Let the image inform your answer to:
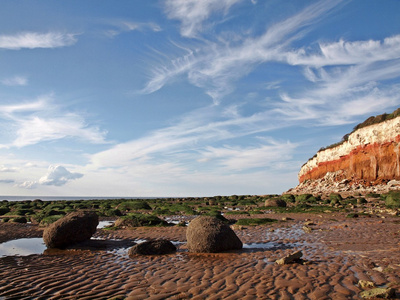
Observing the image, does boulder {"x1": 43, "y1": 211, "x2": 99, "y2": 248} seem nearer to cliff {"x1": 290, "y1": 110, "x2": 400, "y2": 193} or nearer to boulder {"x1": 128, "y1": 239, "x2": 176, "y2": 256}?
boulder {"x1": 128, "y1": 239, "x2": 176, "y2": 256}

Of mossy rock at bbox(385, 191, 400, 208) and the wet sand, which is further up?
mossy rock at bbox(385, 191, 400, 208)

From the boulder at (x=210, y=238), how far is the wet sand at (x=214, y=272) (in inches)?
14.9

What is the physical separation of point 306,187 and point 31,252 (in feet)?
219

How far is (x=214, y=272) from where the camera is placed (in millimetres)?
8672

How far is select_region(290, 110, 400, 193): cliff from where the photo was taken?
46.1 meters

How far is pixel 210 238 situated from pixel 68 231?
655cm

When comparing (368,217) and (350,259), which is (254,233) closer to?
(350,259)

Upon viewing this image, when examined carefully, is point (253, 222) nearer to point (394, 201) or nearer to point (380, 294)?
point (380, 294)

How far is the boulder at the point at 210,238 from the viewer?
11.3 meters

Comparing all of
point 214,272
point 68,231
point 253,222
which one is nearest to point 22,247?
point 68,231

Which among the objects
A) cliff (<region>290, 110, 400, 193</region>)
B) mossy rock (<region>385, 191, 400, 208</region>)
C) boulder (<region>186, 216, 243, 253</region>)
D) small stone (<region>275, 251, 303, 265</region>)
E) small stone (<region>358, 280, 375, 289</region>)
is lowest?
small stone (<region>358, 280, 375, 289</region>)

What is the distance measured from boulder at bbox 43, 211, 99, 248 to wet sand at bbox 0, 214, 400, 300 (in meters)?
0.73

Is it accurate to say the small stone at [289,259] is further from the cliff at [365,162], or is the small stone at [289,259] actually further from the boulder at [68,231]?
the cliff at [365,162]

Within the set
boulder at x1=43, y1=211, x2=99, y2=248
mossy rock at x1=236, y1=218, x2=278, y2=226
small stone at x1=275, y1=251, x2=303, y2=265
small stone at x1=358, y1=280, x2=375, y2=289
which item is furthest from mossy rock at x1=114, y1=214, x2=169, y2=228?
small stone at x1=358, y1=280, x2=375, y2=289
